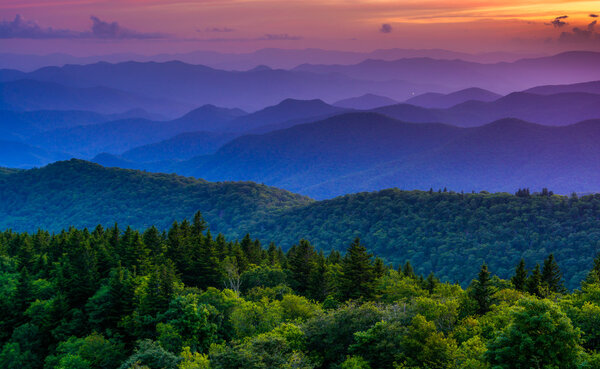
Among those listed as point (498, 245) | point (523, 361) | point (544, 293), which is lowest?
point (523, 361)

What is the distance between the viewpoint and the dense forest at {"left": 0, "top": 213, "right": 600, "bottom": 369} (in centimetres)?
3731

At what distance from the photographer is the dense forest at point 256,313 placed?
37.3 metres

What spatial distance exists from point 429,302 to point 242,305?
19719mm

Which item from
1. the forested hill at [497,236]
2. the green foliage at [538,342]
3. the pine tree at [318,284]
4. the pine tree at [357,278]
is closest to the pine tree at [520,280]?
the pine tree at [357,278]

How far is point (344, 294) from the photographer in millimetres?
66312

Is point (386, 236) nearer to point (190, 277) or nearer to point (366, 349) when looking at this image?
point (190, 277)

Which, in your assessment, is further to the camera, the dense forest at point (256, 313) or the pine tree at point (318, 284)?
the pine tree at point (318, 284)

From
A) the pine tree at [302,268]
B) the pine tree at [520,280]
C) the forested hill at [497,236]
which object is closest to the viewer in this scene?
the pine tree at [520,280]

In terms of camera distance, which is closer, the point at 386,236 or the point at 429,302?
the point at 429,302

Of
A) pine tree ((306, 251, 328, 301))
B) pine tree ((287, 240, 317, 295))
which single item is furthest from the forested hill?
pine tree ((306, 251, 328, 301))

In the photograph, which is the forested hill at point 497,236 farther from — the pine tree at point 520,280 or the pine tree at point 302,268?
the pine tree at point 302,268

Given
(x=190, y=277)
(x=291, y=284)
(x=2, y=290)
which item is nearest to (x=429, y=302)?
(x=291, y=284)

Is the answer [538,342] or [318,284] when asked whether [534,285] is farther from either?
[538,342]

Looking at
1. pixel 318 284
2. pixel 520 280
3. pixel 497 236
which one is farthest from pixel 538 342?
pixel 497 236
